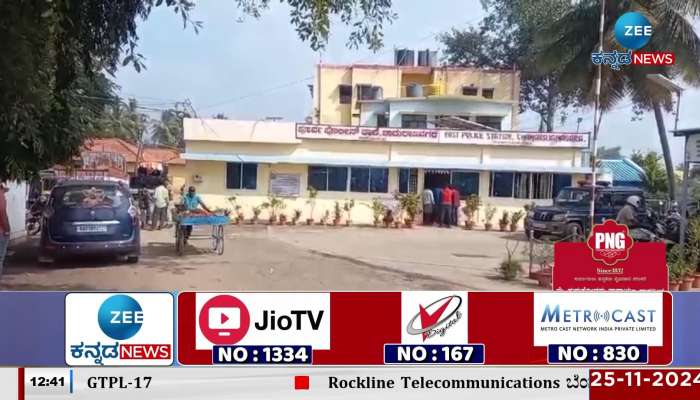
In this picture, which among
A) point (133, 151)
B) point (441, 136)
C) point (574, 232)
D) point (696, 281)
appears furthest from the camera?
point (133, 151)

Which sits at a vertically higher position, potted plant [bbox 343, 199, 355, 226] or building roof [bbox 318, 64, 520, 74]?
building roof [bbox 318, 64, 520, 74]

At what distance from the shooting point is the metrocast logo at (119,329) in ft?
12.9

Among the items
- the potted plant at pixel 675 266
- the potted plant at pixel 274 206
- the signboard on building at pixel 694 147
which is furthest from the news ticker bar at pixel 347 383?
the potted plant at pixel 274 206

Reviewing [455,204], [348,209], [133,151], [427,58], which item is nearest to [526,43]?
[455,204]

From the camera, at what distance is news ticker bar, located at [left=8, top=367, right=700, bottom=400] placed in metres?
3.89

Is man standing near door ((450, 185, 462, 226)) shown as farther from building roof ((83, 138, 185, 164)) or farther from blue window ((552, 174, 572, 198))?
building roof ((83, 138, 185, 164))

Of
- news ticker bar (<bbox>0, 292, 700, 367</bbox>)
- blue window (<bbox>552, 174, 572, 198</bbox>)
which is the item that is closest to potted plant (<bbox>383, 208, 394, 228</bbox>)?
blue window (<bbox>552, 174, 572, 198</bbox>)

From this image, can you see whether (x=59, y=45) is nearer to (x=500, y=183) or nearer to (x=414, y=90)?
(x=500, y=183)

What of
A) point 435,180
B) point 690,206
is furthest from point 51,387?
point 690,206

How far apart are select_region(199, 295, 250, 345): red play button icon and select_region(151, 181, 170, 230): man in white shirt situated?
3974 millimetres

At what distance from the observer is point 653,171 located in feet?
17.5

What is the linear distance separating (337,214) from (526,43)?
269cm

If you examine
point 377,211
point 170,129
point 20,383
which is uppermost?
point 170,129

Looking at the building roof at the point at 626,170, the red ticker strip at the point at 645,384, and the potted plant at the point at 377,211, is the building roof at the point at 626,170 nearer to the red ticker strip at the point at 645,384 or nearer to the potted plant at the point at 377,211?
the red ticker strip at the point at 645,384
